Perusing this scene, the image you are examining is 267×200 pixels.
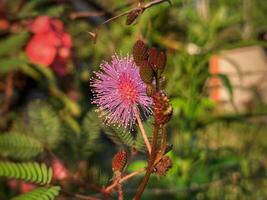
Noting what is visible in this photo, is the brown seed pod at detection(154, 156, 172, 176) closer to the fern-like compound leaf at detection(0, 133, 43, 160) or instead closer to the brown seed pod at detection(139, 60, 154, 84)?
the brown seed pod at detection(139, 60, 154, 84)

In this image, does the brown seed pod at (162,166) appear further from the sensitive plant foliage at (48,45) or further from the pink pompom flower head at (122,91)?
the sensitive plant foliage at (48,45)

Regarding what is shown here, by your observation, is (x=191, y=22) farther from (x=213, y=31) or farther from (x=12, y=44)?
(x=12, y=44)

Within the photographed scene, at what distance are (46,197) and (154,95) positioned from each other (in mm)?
246

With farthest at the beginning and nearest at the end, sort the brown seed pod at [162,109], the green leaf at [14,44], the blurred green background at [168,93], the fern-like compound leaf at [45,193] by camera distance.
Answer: the green leaf at [14,44] < the blurred green background at [168,93] < the fern-like compound leaf at [45,193] < the brown seed pod at [162,109]

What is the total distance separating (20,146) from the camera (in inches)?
37.6

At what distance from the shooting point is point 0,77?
173cm

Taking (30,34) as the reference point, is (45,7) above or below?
above

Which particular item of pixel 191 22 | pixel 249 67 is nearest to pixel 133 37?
pixel 191 22

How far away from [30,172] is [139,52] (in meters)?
0.30

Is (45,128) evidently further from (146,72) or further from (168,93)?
(146,72)

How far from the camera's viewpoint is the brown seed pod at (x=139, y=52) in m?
0.47

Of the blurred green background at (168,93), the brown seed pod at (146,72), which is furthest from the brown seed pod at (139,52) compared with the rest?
the blurred green background at (168,93)

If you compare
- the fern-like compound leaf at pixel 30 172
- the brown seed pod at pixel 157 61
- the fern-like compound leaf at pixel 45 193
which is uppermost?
the brown seed pod at pixel 157 61

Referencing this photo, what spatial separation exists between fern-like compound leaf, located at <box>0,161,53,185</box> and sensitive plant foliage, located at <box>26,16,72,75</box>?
67 cm
